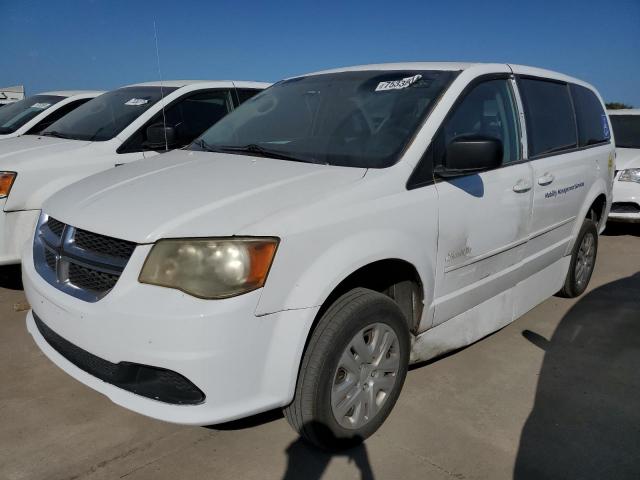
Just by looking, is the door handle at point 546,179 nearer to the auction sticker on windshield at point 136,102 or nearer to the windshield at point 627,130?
the auction sticker on windshield at point 136,102

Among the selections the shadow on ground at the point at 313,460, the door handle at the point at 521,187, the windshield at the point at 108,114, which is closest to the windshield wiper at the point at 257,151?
the door handle at the point at 521,187

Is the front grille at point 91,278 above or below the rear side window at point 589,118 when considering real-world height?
below

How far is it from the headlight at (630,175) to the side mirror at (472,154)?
5.20 metres

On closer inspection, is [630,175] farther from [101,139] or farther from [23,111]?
[23,111]

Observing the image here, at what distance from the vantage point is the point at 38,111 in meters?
7.57

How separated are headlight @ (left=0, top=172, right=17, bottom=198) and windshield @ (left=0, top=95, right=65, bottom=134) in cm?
365

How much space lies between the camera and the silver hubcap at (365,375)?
7.69 feet

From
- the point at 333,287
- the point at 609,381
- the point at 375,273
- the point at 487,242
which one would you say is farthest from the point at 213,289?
the point at 609,381

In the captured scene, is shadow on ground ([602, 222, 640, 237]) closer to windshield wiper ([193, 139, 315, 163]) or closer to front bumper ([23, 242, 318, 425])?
windshield wiper ([193, 139, 315, 163])

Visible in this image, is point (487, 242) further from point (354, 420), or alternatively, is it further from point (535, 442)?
point (354, 420)

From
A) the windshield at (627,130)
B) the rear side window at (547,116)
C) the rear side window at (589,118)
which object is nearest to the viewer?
the rear side window at (547,116)

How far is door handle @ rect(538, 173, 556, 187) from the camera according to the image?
11.0ft

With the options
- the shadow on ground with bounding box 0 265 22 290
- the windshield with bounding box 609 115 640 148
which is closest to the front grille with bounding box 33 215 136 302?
the shadow on ground with bounding box 0 265 22 290

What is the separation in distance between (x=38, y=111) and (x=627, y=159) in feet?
26.0
